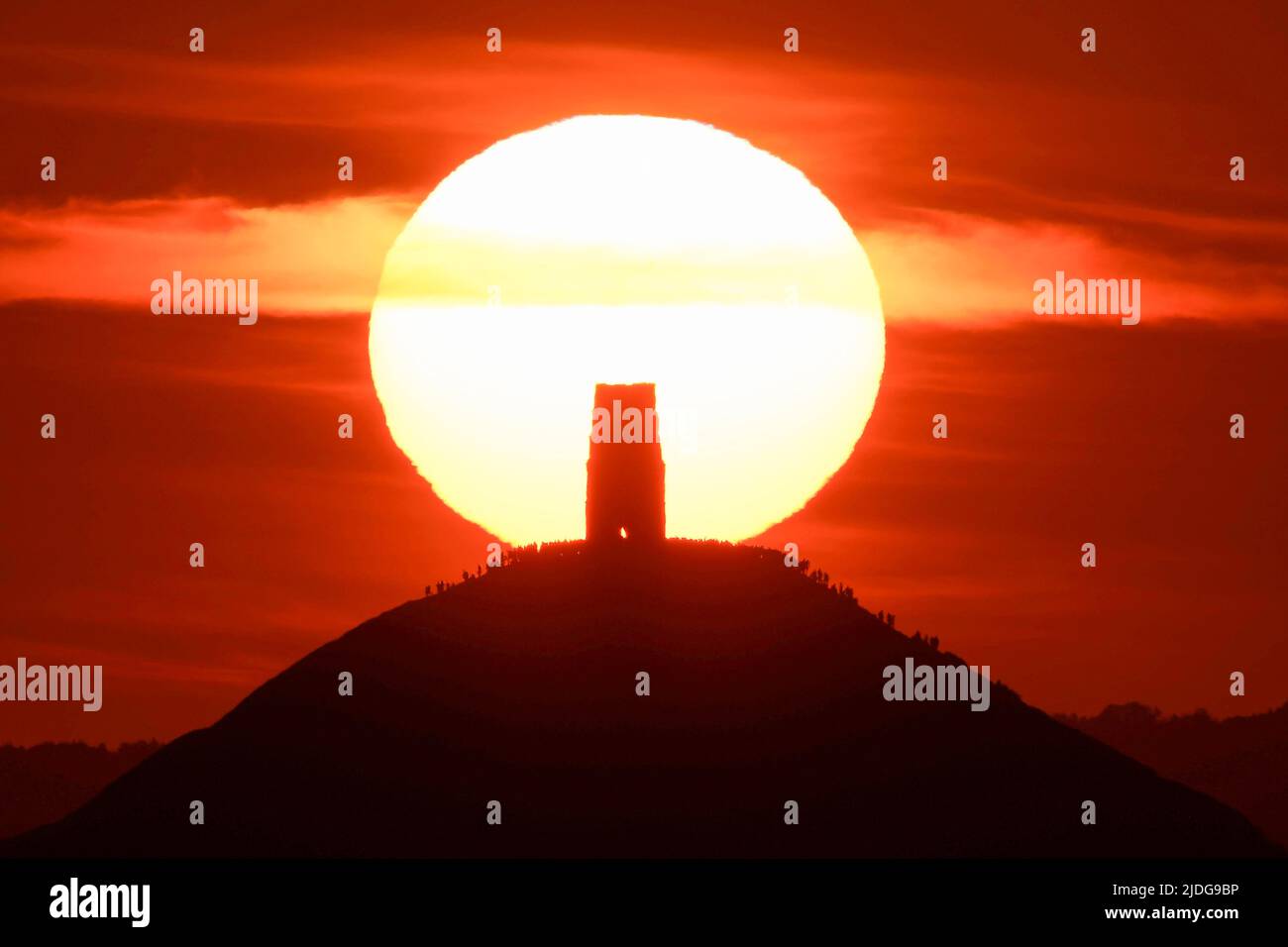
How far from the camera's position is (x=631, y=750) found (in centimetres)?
8669

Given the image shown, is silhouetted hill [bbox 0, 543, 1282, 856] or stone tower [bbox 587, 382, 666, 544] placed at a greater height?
stone tower [bbox 587, 382, 666, 544]

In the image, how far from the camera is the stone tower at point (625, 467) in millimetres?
85688

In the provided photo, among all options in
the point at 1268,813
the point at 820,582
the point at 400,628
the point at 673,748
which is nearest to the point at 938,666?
the point at 820,582

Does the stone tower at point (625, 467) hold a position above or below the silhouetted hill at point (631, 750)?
above

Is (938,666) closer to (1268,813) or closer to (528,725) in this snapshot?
(528,725)

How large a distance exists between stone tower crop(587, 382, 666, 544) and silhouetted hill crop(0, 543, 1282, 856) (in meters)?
1.68

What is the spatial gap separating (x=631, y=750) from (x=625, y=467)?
31.8 ft

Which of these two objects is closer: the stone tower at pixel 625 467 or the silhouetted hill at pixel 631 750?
the silhouetted hill at pixel 631 750

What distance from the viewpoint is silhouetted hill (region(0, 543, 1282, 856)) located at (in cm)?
8481

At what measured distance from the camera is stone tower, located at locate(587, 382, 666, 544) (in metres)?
85.7

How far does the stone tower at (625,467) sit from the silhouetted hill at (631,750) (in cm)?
168

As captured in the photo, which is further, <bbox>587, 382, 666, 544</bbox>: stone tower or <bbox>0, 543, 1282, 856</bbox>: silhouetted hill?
<bbox>587, 382, 666, 544</bbox>: stone tower

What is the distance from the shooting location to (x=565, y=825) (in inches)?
3285
